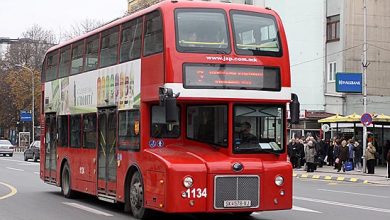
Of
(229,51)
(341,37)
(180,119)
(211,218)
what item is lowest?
(211,218)

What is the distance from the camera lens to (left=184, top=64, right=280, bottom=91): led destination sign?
477 inches

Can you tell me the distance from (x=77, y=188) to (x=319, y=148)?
21.1 metres

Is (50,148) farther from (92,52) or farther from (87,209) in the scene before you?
(87,209)

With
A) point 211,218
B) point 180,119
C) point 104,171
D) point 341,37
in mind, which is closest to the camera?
point 180,119

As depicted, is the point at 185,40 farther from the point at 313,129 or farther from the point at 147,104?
the point at 313,129

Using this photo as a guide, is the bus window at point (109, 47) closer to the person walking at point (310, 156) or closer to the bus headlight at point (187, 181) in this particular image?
the bus headlight at point (187, 181)

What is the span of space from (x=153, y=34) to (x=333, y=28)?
3534 cm

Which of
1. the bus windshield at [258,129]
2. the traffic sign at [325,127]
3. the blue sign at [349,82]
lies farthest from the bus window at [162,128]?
the traffic sign at [325,127]

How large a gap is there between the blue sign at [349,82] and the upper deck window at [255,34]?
25525 millimetres

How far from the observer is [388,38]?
46406 mm

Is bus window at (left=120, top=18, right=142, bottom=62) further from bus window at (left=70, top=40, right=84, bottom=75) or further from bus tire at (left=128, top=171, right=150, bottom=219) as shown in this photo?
bus window at (left=70, top=40, right=84, bottom=75)

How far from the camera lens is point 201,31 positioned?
40.6 ft

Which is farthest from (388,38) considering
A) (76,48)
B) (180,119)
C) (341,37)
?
(180,119)

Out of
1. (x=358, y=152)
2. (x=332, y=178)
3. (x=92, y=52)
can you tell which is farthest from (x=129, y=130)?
(x=358, y=152)
